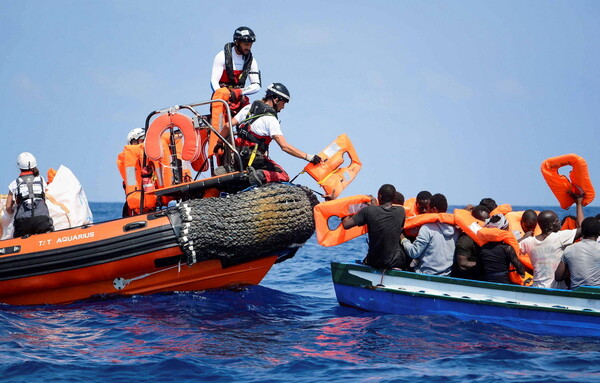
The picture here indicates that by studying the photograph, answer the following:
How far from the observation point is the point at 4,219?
9.86m

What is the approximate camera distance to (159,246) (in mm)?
8891

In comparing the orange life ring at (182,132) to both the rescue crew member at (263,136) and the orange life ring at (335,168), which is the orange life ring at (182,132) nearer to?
the rescue crew member at (263,136)

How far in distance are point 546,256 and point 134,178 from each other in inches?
199

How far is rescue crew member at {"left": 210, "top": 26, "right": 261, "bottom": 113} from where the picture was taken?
9789 mm

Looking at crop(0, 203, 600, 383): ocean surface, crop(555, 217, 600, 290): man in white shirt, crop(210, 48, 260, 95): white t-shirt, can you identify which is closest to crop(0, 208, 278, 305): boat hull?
crop(0, 203, 600, 383): ocean surface

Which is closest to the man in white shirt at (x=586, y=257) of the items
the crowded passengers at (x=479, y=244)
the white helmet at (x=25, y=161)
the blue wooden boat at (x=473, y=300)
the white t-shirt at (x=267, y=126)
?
the crowded passengers at (x=479, y=244)

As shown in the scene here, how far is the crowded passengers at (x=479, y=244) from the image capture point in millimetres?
7500

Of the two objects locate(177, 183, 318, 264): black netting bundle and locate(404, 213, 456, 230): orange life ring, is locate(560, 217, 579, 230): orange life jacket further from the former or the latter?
locate(177, 183, 318, 264): black netting bundle

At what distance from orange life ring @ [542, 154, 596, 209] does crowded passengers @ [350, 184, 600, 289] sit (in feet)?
0.36

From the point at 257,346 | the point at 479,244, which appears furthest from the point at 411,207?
the point at 257,346

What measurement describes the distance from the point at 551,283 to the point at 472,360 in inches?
64.4

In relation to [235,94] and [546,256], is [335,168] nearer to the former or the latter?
[235,94]

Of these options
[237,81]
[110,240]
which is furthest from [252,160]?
[110,240]

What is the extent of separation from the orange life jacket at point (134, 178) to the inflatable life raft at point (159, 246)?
0.65m
